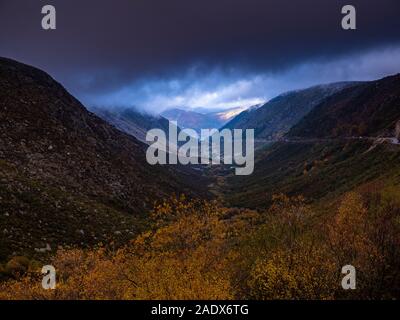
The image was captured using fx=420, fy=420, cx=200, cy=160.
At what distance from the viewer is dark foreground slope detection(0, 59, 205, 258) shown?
2781 inches

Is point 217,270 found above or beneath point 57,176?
beneath

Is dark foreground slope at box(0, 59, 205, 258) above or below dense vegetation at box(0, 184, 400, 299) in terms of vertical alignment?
above

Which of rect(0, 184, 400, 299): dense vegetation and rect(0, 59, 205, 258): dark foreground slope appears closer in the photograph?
rect(0, 184, 400, 299): dense vegetation

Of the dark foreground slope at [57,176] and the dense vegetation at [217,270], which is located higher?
the dark foreground slope at [57,176]

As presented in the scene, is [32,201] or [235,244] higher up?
[32,201]

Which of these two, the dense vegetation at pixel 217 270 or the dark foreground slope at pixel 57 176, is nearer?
the dense vegetation at pixel 217 270

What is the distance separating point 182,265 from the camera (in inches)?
1766

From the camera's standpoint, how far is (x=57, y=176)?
104 meters

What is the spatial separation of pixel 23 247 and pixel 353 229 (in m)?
45.4

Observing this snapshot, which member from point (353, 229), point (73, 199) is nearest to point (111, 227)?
point (73, 199)

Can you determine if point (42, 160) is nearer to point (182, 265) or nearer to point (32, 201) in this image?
point (32, 201)

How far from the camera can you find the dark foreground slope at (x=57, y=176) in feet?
232

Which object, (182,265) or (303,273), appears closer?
(303,273)

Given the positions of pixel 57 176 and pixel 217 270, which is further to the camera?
pixel 57 176
